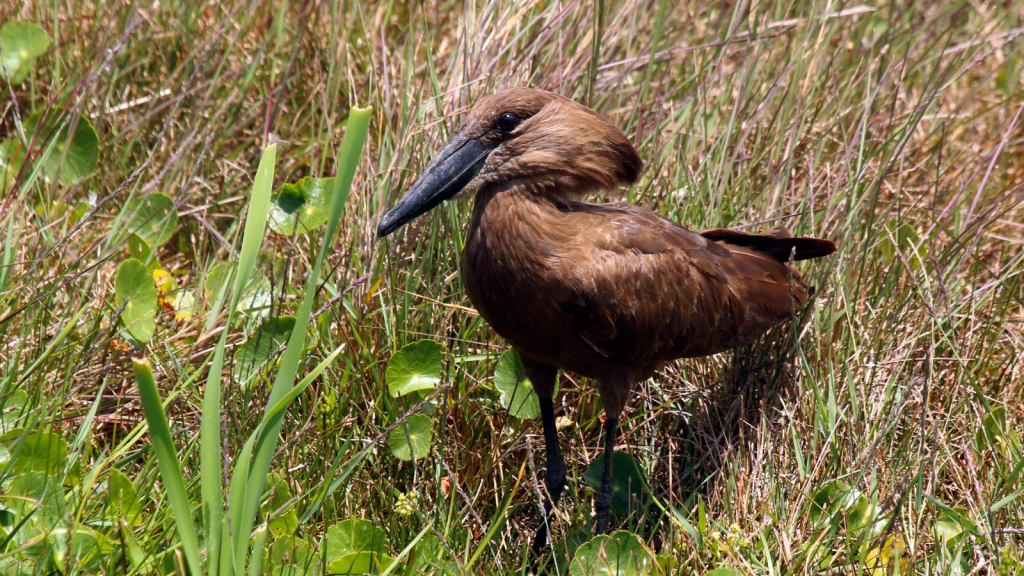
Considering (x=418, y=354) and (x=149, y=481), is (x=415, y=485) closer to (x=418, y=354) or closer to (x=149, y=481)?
(x=418, y=354)

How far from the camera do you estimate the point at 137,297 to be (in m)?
3.38

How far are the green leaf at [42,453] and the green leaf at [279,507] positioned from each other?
0.60 metres

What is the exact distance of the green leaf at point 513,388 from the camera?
3.50 m

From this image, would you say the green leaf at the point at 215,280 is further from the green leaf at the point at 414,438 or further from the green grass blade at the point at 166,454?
the green grass blade at the point at 166,454

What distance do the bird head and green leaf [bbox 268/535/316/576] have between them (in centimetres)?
99

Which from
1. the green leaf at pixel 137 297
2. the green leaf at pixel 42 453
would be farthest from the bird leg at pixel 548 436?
the green leaf at pixel 42 453

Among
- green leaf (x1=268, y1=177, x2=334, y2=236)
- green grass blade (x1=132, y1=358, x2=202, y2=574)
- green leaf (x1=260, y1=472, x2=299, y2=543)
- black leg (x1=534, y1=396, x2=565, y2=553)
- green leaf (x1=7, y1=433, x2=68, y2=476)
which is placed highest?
green grass blade (x1=132, y1=358, x2=202, y2=574)

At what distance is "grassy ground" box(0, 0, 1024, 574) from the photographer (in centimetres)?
299

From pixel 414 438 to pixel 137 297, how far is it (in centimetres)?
111

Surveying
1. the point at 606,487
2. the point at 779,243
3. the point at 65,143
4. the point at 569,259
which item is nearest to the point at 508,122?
the point at 569,259

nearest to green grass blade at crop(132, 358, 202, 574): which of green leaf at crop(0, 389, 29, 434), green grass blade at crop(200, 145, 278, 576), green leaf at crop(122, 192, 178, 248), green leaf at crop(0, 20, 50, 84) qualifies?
green grass blade at crop(200, 145, 278, 576)

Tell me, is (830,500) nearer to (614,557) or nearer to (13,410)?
(614,557)

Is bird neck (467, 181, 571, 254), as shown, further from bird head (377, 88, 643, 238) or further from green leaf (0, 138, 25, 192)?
green leaf (0, 138, 25, 192)

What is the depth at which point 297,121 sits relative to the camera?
4691mm
